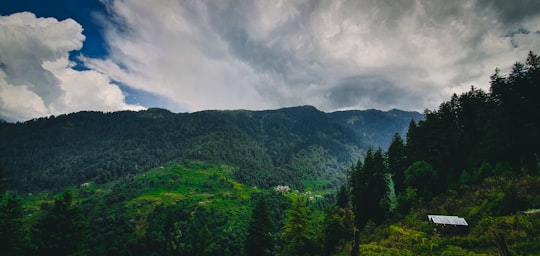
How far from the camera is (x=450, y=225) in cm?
2819

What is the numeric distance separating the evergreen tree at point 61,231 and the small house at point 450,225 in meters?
41.5

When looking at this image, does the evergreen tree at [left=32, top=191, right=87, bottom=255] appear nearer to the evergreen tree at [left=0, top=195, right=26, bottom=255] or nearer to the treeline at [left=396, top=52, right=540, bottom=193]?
the evergreen tree at [left=0, top=195, right=26, bottom=255]

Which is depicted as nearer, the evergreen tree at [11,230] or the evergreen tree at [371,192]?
the evergreen tree at [11,230]

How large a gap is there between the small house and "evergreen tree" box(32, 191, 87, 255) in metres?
41.5

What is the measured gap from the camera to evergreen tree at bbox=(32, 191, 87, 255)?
3117 centimetres

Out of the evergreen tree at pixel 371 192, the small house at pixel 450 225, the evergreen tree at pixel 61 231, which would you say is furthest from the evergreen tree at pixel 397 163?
the evergreen tree at pixel 61 231

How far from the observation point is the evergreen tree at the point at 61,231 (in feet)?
102

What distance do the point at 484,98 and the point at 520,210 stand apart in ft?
137

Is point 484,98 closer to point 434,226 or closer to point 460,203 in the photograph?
point 460,203

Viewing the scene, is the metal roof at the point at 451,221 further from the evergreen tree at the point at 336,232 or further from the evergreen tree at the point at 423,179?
the evergreen tree at the point at 423,179

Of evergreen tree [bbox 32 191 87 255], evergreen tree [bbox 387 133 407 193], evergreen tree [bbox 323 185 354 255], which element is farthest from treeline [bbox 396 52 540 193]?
evergreen tree [bbox 32 191 87 255]

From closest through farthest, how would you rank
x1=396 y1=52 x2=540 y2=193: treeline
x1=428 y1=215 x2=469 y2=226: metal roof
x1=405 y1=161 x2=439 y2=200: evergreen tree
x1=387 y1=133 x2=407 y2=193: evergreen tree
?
x1=428 y1=215 x2=469 y2=226: metal roof
x1=396 y1=52 x2=540 y2=193: treeline
x1=405 y1=161 x2=439 y2=200: evergreen tree
x1=387 y1=133 x2=407 y2=193: evergreen tree

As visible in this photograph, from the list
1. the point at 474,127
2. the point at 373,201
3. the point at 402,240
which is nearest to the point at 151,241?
the point at 373,201

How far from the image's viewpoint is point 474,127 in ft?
194
